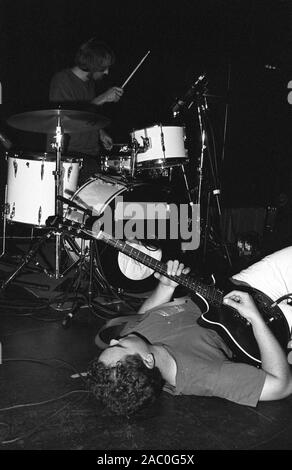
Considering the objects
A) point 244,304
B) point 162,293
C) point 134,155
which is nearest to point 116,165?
point 134,155

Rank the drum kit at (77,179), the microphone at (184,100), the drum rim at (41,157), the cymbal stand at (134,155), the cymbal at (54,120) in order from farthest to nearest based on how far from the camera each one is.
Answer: the cymbal stand at (134,155), the microphone at (184,100), the drum rim at (41,157), the drum kit at (77,179), the cymbal at (54,120)

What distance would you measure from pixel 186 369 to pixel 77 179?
2678 mm

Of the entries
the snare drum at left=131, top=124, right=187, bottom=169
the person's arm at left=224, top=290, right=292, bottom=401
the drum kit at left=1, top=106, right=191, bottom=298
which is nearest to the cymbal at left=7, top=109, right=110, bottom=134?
the drum kit at left=1, top=106, right=191, bottom=298

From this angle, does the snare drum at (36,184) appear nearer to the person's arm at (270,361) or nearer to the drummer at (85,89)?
the drummer at (85,89)

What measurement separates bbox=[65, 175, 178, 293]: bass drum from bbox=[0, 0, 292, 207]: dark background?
A: 2225 millimetres

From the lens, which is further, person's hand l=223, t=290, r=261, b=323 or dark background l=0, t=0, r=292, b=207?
dark background l=0, t=0, r=292, b=207

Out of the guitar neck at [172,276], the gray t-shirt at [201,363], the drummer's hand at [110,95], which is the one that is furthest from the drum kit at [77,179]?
the gray t-shirt at [201,363]

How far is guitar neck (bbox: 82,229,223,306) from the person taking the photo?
2.69 m

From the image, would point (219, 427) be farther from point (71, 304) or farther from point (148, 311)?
point (71, 304)

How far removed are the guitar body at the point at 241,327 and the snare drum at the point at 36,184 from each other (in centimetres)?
222

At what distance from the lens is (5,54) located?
6.27 meters

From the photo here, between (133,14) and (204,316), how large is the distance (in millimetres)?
5171

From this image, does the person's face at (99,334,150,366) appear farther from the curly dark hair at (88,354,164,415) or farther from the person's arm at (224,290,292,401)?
the person's arm at (224,290,292,401)

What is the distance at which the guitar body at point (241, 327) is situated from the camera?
2.61 m
